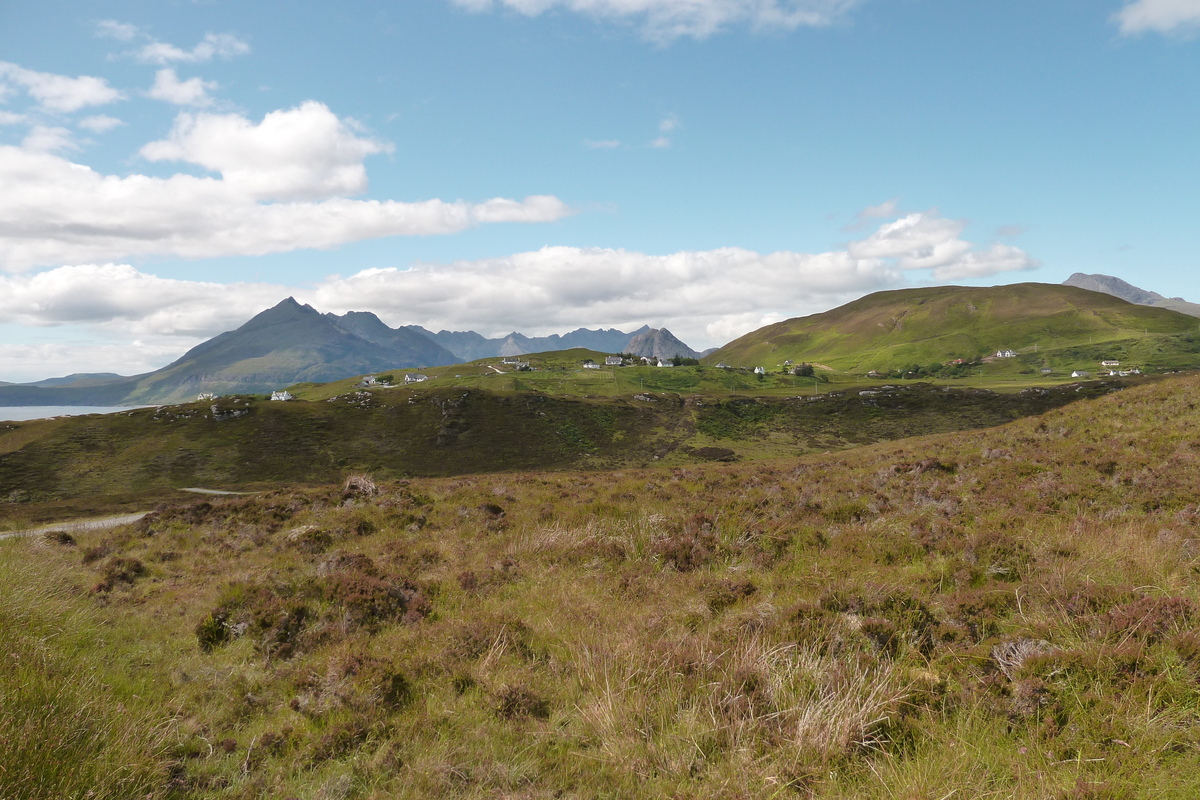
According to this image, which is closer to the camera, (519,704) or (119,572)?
(519,704)

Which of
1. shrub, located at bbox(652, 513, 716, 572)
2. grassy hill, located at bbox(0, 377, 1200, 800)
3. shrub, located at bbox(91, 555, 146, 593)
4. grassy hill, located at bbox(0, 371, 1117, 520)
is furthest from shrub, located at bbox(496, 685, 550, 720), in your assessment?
grassy hill, located at bbox(0, 371, 1117, 520)

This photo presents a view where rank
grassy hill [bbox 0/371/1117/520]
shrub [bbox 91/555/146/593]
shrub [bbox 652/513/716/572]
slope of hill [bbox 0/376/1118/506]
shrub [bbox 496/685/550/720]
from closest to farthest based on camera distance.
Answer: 1. shrub [bbox 496/685/550/720]
2. shrub [bbox 652/513/716/572]
3. shrub [bbox 91/555/146/593]
4. grassy hill [bbox 0/371/1117/520]
5. slope of hill [bbox 0/376/1118/506]

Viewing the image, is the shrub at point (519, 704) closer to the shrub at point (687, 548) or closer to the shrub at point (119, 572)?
the shrub at point (687, 548)

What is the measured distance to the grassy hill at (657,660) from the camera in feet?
15.6

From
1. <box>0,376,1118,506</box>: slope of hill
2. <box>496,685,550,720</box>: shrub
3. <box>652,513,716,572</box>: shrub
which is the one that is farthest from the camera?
<box>0,376,1118,506</box>: slope of hill

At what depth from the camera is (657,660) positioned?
6637mm

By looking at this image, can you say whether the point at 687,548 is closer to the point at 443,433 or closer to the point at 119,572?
the point at 119,572

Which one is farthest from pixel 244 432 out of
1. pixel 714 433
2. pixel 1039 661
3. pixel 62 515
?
pixel 1039 661

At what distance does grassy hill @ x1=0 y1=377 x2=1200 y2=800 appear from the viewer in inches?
187

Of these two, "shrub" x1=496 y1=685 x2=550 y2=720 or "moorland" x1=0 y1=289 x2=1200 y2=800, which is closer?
"moorland" x1=0 y1=289 x2=1200 y2=800

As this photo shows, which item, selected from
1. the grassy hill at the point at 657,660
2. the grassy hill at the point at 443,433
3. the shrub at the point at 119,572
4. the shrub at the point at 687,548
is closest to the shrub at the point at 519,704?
the grassy hill at the point at 657,660

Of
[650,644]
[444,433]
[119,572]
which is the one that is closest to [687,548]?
[650,644]

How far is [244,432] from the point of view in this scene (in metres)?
86.3

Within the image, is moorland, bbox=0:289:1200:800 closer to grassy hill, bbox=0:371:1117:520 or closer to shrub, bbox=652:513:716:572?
shrub, bbox=652:513:716:572
